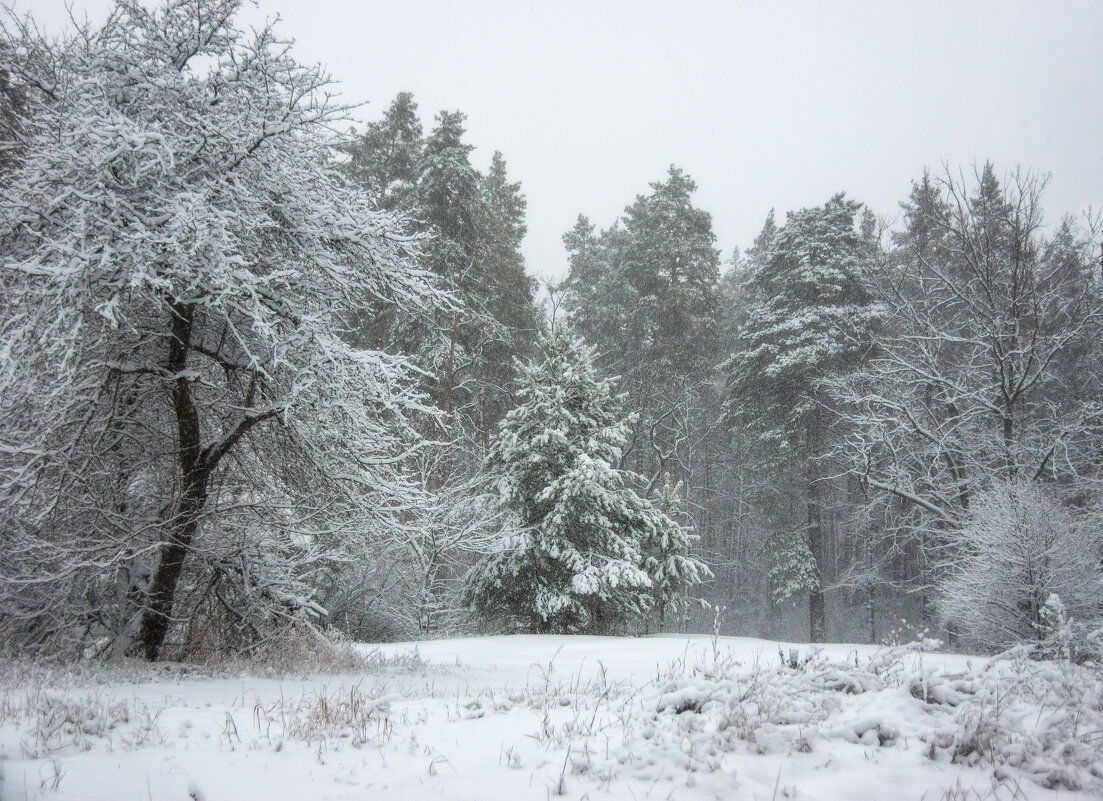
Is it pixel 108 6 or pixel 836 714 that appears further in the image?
pixel 108 6

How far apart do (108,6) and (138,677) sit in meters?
7.30

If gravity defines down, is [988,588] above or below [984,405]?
below

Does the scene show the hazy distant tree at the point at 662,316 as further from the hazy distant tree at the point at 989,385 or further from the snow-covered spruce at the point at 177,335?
the snow-covered spruce at the point at 177,335

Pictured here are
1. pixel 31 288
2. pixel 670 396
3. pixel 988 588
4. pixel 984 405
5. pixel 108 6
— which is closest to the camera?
pixel 31 288

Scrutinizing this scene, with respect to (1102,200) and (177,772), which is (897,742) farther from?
(1102,200)

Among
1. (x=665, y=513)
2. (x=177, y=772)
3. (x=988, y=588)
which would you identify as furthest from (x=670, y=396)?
(x=177, y=772)

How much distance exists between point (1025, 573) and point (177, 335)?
12.6 meters

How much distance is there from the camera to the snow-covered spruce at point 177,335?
19.1ft

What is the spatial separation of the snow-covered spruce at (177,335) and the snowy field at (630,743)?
2.65 m

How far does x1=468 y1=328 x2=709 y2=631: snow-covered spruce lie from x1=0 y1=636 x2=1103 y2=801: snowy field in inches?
387

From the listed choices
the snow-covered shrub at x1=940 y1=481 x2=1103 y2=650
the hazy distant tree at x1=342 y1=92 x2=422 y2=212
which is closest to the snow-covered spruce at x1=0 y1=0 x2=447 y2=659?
the snow-covered shrub at x1=940 y1=481 x2=1103 y2=650

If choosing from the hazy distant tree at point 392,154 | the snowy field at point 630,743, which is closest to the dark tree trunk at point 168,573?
the snowy field at point 630,743

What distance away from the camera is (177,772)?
303cm

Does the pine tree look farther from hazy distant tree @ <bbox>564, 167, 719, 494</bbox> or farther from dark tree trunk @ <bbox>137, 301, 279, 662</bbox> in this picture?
dark tree trunk @ <bbox>137, 301, 279, 662</bbox>
